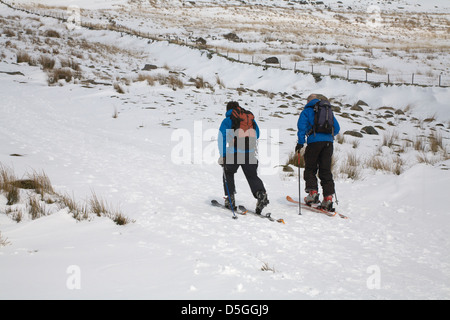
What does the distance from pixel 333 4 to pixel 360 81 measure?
68.9m

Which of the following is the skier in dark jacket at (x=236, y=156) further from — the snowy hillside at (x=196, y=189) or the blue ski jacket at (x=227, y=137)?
the snowy hillside at (x=196, y=189)

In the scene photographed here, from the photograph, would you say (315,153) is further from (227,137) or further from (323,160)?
(227,137)

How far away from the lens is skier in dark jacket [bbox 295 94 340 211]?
5.92 meters

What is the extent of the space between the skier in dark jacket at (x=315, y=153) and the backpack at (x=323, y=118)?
3.4 inches

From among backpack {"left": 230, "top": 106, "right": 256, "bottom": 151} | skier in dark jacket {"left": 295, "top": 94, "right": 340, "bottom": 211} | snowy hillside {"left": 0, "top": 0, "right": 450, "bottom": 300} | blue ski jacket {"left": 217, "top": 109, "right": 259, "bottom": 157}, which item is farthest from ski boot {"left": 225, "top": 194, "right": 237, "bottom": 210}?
skier in dark jacket {"left": 295, "top": 94, "right": 340, "bottom": 211}

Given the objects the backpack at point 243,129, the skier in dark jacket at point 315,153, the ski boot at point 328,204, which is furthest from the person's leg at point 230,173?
the ski boot at point 328,204

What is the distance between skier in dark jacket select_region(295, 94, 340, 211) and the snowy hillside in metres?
0.38

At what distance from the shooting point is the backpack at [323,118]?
580 centimetres

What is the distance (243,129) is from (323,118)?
1417 millimetres

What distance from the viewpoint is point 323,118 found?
5809 mm

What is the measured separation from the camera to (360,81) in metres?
19.3

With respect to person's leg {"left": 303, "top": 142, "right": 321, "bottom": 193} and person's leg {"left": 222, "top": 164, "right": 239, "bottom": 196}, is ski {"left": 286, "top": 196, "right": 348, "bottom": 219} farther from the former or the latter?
person's leg {"left": 222, "top": 164, "right": 239, "bottom": 196}
